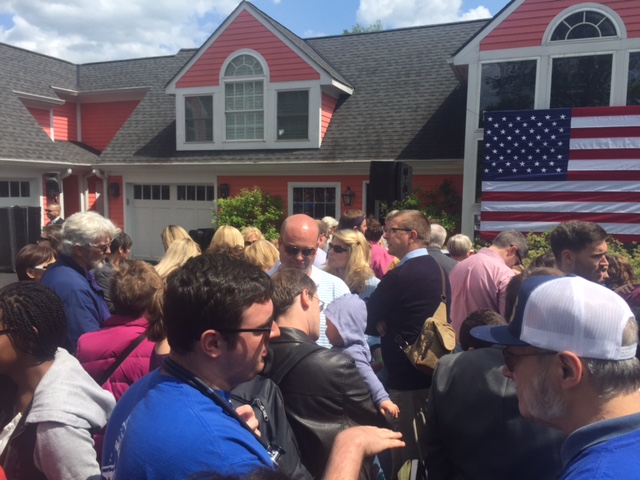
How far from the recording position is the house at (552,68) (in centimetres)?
1009

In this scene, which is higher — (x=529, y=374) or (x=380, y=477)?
(x=529, y=374)

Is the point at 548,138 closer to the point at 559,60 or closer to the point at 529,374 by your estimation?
the point at 559,60

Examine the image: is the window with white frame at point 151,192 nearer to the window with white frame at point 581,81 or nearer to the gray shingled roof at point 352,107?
the gray shingled roof at point 352,107

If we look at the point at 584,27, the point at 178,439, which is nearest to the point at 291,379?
the point at 178,439

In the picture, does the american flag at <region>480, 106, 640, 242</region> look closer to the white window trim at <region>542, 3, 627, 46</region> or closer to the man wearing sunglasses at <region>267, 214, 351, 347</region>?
the white window trim at <region>542, 3, 627, 46</region>

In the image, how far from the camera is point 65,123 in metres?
17.8

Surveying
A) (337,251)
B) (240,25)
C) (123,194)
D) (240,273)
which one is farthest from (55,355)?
(123,194)

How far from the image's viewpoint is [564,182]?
404 inches

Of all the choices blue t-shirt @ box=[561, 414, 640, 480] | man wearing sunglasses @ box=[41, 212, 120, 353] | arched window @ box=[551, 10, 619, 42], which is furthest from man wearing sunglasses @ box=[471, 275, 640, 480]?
Result: arched window @ box=[551, 10, 619, 42]

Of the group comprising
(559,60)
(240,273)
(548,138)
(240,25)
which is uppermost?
(240,25)

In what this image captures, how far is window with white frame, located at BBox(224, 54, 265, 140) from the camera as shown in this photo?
1388 cm

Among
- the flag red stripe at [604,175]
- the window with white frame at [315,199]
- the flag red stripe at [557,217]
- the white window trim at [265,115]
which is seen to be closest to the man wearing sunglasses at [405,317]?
the flag red stripe at [557,217]

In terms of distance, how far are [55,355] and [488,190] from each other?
983cm

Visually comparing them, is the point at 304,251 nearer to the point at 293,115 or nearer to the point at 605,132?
the point at 605,132
